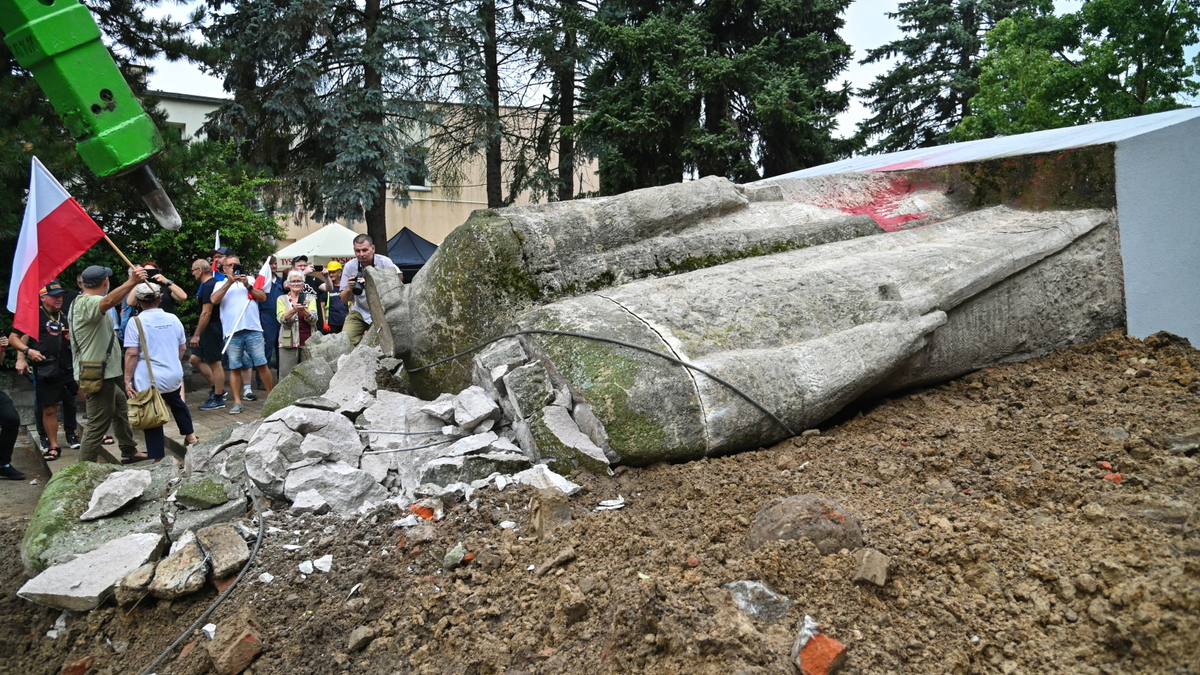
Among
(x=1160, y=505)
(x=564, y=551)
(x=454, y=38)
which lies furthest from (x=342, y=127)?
(x=1160, y=505)

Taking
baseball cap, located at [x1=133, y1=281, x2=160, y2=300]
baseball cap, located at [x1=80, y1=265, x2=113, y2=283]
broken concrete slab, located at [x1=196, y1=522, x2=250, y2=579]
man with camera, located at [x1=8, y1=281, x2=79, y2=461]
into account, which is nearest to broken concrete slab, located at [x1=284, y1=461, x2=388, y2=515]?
broken concrete slab, located at [x1=196, y1=522, x2=250, y2=579]

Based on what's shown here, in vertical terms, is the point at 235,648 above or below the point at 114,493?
below

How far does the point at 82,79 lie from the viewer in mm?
3213

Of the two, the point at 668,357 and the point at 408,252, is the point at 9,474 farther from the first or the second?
the point at 408,252

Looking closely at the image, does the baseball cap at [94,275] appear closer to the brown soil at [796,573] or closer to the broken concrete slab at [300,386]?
the broken concrete slab at [300,386]

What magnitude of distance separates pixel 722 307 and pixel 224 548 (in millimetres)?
2319

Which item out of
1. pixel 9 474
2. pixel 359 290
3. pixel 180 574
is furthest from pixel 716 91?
pixel 180 574

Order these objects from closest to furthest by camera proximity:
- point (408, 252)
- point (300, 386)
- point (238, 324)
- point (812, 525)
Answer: point (812, 525) → point (300, 386) → point (238, 324) → point (408, 252)

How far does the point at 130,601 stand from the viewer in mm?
2893

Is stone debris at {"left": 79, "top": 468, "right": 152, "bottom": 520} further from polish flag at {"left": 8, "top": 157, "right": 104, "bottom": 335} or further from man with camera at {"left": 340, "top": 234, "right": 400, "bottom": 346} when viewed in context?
man with camera at {"left": 340, "top": 234, "right": 400, "bottom": 346}

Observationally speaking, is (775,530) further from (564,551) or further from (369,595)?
(369,595)

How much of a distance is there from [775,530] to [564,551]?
2.32ft

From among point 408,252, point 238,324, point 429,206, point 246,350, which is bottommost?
point 246,350

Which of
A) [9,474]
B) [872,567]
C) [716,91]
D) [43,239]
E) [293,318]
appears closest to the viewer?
[872,567]
